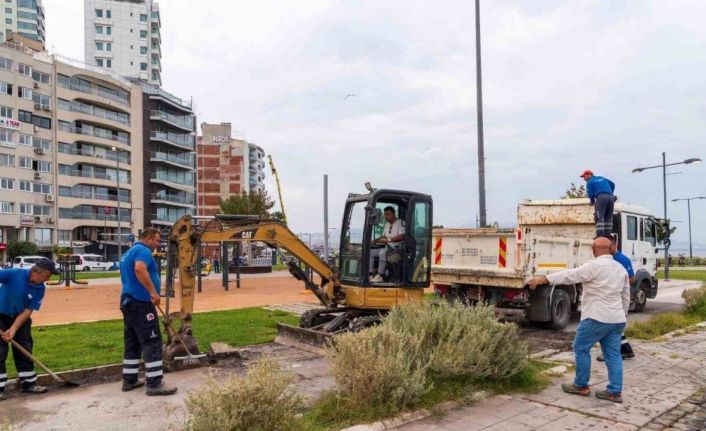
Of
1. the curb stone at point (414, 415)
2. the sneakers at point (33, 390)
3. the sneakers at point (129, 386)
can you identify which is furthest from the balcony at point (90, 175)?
the curb stone at point (414, 415)

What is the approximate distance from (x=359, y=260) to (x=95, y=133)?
6584 centimetres

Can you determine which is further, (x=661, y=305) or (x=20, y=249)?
(x=20, y=249)

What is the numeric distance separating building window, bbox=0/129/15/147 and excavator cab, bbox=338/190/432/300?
196ft

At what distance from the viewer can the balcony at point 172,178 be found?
74.9 m

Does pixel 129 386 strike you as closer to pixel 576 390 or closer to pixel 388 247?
pixel 388 247

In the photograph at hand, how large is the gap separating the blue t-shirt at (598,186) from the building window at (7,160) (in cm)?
6243

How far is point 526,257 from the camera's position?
36.0ft

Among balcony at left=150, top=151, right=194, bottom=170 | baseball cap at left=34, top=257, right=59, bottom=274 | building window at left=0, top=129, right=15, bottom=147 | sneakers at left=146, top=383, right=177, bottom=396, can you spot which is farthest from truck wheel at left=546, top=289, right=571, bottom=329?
balcony at left=150, top=151, right=194, bottom=170

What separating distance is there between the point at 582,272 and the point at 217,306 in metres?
12.4

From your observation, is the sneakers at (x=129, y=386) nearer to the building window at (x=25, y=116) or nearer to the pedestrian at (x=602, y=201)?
the pedestrian at (x=602, y=201)

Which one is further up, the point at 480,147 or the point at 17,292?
the point at 480,147

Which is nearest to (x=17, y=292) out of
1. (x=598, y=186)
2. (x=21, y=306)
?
(x=21, y=306)

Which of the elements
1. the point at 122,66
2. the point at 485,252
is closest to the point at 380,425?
the point at 485,252

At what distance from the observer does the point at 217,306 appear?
1658 cm
